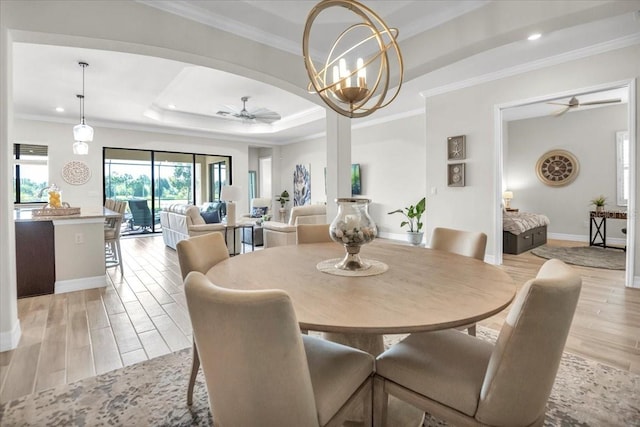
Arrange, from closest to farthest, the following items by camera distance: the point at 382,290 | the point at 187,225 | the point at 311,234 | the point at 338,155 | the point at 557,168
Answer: the point at 382,290 → the point at 311,234 → the point at 338,155 → the point at 187,225 → the point at 557,168

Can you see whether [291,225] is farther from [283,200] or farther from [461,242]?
[283,200]

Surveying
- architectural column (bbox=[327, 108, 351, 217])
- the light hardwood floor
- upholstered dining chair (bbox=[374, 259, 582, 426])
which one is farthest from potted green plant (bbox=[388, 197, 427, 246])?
upholstered dining chair (bbox=[374, 259, 582, 426])

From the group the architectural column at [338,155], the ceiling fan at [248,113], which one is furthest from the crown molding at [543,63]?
the ceiling fan at [248,113]

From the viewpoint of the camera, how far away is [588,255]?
17.0 feet

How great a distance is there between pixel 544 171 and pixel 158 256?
8077 millimetres

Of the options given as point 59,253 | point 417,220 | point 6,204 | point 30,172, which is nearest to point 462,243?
point 6,204

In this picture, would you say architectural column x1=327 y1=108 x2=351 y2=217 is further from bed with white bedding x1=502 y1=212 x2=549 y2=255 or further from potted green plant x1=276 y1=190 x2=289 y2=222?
potted green plant x1=276 y1=190 x2=289 y2=222

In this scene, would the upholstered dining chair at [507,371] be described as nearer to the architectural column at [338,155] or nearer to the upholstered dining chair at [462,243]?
the upholstered dining chair at [462,243]

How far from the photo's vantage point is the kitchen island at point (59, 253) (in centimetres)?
339

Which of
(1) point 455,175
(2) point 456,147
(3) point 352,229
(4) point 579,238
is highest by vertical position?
(2) point 456,147

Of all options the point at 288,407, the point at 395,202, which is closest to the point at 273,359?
the point at 288,407

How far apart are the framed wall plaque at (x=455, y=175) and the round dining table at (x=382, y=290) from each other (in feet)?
11.0

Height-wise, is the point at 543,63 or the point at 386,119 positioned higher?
the point at 386,119

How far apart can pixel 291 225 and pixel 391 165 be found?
10.2ft
